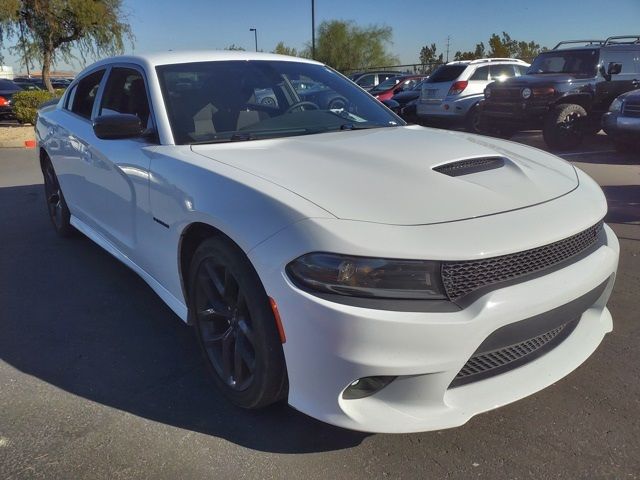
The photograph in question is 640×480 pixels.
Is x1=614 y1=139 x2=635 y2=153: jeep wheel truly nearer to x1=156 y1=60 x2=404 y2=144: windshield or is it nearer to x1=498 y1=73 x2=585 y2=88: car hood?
x1=498 y1=73 x2=585 y2=88: car hood

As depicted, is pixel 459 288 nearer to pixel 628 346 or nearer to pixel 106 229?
pixel 628 346

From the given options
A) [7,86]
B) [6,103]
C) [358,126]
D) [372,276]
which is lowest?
[6,103]

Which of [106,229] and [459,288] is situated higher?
[459,288]

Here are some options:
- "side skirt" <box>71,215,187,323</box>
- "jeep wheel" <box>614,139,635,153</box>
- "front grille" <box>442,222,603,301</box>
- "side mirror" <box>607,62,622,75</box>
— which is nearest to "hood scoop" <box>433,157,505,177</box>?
"front grille" <box>442,222,603,301</box>

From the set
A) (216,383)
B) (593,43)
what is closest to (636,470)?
(216,383)

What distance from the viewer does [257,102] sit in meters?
3.62

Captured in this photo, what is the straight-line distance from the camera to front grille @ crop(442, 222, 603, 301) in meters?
2.12

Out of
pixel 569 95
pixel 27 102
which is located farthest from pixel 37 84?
pixel 569 95

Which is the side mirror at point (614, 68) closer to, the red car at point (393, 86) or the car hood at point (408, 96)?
the car hood at point (408, 96)

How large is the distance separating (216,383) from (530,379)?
1442 millimetres

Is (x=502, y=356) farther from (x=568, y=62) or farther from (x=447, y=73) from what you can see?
(x=447, y=73)

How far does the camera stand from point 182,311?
304 centimetres

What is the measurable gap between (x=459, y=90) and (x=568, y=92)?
9.79 ft

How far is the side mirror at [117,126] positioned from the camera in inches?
125
